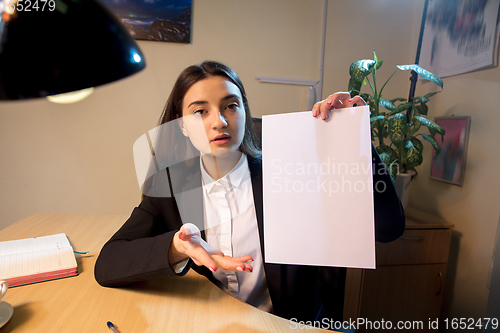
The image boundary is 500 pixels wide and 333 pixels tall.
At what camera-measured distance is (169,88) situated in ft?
5.54

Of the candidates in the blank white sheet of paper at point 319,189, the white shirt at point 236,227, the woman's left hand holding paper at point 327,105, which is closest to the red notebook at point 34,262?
the white shirt at point 236,227

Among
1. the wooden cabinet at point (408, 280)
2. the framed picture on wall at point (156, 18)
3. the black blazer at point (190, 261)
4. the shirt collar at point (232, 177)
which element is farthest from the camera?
the framed picture on wall at point (156, 18)

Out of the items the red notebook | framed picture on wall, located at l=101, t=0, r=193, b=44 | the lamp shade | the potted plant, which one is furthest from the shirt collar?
framed picture on wall, located at l=101, t=0, r=193, b=44

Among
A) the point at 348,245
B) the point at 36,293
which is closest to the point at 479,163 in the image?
the point at 348,245

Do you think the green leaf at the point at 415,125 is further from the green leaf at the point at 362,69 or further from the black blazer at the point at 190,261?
the black blazer at the point at 190,261

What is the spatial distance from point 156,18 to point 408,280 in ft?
6.33

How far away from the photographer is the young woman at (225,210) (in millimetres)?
754

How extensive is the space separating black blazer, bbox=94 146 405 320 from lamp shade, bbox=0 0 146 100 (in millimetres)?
387

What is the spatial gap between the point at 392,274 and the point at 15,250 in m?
1.49

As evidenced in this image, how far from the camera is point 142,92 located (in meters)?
1.70

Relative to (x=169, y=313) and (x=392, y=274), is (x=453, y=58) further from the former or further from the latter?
(x=169, y=313)

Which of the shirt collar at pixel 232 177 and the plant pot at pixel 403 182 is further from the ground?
the shirt collar at pixel 232 177

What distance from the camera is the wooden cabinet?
1315 mm

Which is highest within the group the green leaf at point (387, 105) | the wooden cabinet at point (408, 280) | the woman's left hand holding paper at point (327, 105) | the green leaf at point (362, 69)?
the green leaf at point (362, 69)
